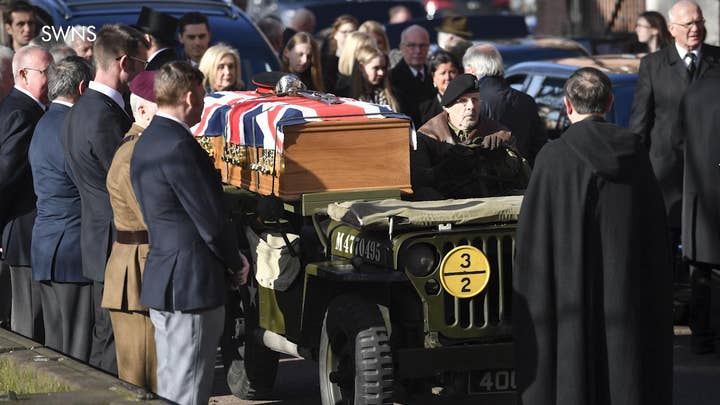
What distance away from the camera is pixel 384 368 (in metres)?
7.62

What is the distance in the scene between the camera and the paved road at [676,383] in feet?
30.7

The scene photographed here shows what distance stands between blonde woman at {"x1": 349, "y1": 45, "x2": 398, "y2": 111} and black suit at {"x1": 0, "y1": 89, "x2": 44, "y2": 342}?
3880mm

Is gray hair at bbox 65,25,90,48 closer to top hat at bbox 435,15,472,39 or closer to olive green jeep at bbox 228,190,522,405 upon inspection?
olive green jeep at bbox 228,190,522,405

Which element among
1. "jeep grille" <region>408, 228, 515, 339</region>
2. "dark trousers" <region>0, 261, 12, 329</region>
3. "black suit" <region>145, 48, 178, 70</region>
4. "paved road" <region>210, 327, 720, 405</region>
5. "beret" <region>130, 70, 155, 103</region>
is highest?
"black suit" <region>145, 48, 178, 70</region>

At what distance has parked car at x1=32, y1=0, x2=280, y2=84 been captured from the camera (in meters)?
14.2

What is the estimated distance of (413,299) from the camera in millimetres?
7855

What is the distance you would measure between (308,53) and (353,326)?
5802mm

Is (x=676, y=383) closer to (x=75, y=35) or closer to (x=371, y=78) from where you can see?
(x=371, y=78)

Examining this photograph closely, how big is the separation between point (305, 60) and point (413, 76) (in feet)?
3.93

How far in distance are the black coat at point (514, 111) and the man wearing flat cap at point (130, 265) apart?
13.4ft

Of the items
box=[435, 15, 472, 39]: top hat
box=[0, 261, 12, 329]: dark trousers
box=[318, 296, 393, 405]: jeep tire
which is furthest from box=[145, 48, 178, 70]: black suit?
box=[435, 15, 472, 39]: top hat

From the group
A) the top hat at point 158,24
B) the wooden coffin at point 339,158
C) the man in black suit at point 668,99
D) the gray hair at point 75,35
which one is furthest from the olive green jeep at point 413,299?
the top hat at point 158,24

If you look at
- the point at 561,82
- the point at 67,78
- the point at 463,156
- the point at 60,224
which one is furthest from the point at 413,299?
the point at 561,82

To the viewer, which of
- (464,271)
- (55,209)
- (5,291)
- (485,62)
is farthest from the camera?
(485,62)
